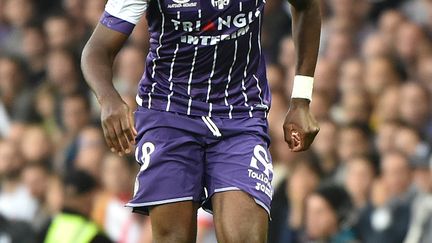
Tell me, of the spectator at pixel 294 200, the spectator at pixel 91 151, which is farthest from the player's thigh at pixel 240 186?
the spectator at pixel 91 151

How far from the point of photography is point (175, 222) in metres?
6.52

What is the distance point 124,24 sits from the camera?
6523 mm

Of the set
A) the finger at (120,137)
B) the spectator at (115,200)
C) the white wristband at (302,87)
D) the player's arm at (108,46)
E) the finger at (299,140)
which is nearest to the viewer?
the finger at (120,137)

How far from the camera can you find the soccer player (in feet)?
21.3

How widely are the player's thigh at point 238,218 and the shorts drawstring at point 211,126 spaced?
31cm

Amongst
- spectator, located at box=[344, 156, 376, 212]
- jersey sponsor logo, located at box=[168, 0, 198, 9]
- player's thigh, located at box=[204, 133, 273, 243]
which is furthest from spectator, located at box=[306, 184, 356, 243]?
jersey sponsor logo, located at box=[168, 0, 198, 9]

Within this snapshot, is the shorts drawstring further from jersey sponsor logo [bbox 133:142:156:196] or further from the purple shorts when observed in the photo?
jersey sponsor logo [bbox 133:142:156:196]

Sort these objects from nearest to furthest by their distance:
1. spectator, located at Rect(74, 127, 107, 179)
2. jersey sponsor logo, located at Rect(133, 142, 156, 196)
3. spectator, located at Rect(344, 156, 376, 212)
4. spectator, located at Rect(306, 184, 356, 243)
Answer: jersey sponsor logo, located at Rect(133, 142, 156, 196) → spectator, located at Rect(306, 184, 356, 243) → spectator, located at Rect(344, 156, 376, 212) → spectator, located at Rect(74, 127, 107, 179)

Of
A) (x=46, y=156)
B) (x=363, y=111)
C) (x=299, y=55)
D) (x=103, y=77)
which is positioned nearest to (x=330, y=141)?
(x=363, y=111)

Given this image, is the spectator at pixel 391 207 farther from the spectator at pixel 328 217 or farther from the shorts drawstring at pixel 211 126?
the shorts drawstring at pixel 211 126

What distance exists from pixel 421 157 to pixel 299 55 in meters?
3.56

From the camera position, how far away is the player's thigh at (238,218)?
21.0 feet

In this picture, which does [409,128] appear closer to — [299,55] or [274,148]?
[274,148]

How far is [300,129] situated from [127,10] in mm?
1059
